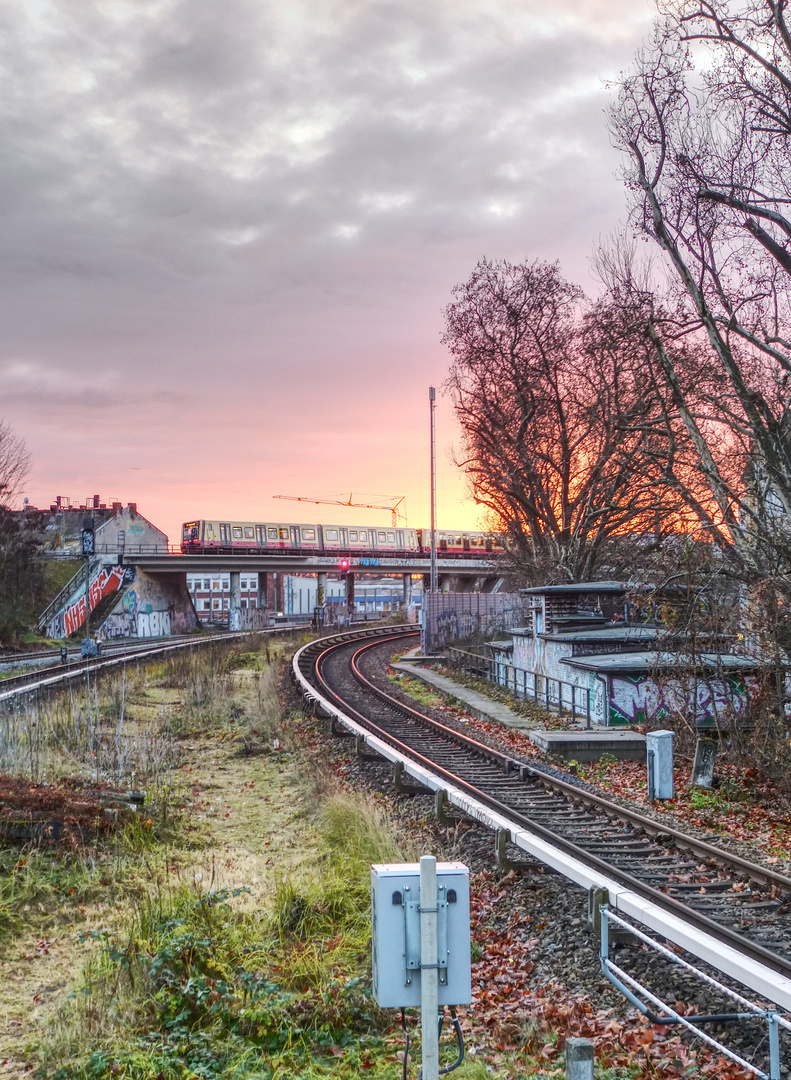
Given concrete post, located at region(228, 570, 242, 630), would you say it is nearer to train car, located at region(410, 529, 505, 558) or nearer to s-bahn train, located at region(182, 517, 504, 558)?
s-bahn train, located at region(182, 517, 504, 558)

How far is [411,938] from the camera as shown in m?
3.74

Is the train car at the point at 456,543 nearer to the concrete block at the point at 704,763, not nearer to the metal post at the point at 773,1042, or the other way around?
the concrete block at the point at 704,763

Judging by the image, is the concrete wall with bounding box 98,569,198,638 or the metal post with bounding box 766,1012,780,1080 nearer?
the metal post with bounding box 766,1012,780,1080

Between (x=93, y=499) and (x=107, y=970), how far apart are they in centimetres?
6248

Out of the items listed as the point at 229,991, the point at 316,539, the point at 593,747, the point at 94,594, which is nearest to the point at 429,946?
the point at 229,991

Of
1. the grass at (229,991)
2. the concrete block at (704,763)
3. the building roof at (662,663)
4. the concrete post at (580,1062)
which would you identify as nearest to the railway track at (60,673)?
the building roof at (662,663)

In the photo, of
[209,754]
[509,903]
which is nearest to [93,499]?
[209,754]

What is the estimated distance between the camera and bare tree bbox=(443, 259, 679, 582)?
29234mm

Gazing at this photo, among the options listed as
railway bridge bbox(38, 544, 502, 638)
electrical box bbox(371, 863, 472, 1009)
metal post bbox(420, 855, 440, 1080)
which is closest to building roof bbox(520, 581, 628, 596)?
electrical box bbox(371, 863, 472, 1009)

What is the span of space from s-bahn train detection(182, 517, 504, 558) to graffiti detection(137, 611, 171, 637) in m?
4.48

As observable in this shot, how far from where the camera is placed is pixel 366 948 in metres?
7.27

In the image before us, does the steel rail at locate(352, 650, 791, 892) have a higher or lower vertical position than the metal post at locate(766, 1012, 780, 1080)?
lower

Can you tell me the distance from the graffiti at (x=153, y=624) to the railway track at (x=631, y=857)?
1514 inches

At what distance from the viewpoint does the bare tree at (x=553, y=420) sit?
95.9 feet
